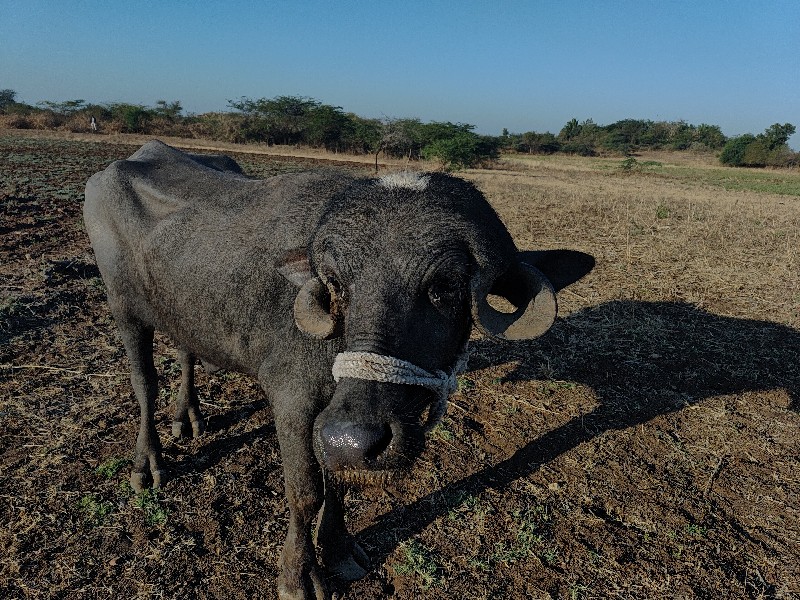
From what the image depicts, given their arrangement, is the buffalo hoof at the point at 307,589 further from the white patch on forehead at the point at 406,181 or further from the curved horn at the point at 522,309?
the white patch on forehead at the point at 406,181

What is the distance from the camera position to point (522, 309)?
234 centimetres

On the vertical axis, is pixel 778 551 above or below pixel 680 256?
below

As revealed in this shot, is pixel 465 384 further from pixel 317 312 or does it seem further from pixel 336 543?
pixel 317 312

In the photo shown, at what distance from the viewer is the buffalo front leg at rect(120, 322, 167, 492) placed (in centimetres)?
364

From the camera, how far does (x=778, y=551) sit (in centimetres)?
322

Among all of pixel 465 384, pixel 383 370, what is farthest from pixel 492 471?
pixel 383 370

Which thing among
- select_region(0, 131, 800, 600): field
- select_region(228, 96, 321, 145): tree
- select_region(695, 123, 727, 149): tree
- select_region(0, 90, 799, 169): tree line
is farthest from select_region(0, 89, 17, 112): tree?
select_region(695, 123, 727, 149): tree

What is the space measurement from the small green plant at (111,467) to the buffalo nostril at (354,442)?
274 cm

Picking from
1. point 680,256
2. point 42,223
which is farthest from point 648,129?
point 42,223

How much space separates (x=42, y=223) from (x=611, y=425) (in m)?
11.2

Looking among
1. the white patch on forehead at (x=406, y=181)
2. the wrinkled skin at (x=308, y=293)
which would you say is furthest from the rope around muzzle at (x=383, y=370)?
the white patch on forehead at (x=406, y=181)

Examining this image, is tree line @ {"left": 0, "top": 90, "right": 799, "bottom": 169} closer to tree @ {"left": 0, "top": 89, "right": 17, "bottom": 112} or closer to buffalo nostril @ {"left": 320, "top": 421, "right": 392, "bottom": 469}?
tree @ {"left": 0, "top": 89, "right": 17, "bottom": 112}

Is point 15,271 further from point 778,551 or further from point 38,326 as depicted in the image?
point 778,551

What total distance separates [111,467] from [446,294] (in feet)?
10.3
